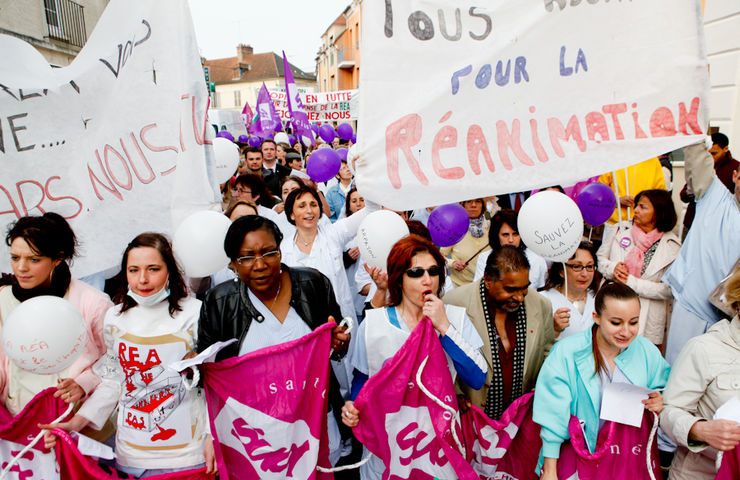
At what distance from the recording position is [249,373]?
2164 mm

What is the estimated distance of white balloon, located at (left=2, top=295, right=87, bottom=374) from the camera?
1923 mm

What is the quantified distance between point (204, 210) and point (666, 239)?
3.17 m

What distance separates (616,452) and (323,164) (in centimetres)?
436

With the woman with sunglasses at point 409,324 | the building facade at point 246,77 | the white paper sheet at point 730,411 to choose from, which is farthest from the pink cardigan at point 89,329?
the building facade at point 246,77

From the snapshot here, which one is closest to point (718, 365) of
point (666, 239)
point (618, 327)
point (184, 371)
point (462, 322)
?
point (618, 327)

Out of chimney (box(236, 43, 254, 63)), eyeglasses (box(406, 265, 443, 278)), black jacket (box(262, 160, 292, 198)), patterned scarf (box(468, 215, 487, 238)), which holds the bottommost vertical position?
patterned scarf (box(468, 215, 487, 238))

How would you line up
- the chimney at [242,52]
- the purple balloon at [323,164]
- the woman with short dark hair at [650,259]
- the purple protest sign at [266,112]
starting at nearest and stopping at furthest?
the woman with short dark hair at [650,259], the purple balloon at [323,164], the purple protest sign at [266,112], the chimney at [242,52]

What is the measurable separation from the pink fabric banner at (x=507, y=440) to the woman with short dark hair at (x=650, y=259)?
1655 millimetres

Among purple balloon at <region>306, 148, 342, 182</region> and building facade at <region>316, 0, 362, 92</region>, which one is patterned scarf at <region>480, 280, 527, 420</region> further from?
building facade at <region>316, 0, 362, 92</region>

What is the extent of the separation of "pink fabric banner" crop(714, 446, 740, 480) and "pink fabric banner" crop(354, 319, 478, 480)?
971 mm

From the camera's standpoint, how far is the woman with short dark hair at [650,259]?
3.42 m

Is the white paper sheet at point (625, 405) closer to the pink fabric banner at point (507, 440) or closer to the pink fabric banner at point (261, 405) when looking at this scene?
the pink fabric banner at point (507, 440)

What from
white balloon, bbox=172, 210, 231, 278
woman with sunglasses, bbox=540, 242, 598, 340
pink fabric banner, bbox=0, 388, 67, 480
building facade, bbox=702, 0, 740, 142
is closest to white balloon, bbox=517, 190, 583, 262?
woman with sunglasses, bbox=540, 242, 598, 340

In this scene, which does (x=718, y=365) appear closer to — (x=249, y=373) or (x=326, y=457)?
(x=326, y=457)
